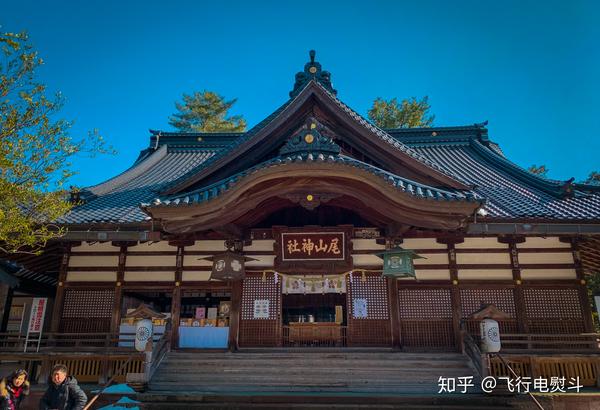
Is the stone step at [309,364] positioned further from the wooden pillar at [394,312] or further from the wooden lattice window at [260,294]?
the wooden lattice window at [260,294]

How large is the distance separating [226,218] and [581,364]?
9568mm

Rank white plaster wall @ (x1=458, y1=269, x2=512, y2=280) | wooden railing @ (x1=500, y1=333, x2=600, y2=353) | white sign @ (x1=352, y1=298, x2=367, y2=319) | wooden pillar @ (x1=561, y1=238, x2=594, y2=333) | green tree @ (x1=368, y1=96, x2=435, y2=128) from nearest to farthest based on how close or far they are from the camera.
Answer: wooden railing @ (x1=500, y1=333, x2=600, y2=353) < wooden pillar @ (x1=561, y1=238, x2=594, y2=333) < white sign @ (x1=352, y1=298, x2=367, y2=319) < white plaster wall @ (x1=458, y1=269, x2=512, y2=280) < green tree @ (x1=368, y1=96, x2=435, y2=128)

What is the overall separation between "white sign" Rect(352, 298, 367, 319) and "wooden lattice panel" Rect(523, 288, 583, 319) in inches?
175

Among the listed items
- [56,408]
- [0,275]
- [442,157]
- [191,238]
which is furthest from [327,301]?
[56,408]

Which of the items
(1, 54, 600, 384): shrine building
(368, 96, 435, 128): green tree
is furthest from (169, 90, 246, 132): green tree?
(1, 54, 600, 384): shrine building

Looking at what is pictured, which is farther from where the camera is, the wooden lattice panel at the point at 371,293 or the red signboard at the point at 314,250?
the red signboard at the point at 314,250

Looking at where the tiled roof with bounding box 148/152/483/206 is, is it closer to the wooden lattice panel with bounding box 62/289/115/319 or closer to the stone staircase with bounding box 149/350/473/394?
the stone staircase with bounding box 149/350/473/394

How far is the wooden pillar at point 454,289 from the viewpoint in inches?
443

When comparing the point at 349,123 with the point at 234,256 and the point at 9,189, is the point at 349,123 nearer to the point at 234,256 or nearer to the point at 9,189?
the point at 234,256

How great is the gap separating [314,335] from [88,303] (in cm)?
692

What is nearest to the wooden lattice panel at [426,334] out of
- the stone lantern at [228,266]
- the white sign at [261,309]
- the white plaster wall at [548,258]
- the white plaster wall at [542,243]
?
the white plaster wall at [548,258]

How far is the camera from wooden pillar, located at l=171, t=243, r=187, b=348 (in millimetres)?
A: 11953

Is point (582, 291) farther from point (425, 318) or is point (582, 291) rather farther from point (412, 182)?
point (412, 182)

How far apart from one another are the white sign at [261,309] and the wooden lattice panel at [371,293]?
7.76ft
